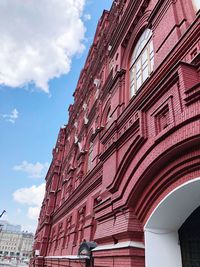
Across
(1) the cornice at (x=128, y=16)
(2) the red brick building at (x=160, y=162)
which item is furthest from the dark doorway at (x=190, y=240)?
(1) the cornice at (x=128, y=16)

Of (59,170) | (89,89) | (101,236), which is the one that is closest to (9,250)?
(59,170)

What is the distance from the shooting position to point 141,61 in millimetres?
7578

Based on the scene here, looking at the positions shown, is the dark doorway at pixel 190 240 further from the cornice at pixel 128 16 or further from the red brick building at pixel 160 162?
the cornice at pixel 128 16

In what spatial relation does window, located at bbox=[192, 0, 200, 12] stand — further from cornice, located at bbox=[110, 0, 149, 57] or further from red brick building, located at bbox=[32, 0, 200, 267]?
cornice, located at bbox=[110, 0, 149, 57]

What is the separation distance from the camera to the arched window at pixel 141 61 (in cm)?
702

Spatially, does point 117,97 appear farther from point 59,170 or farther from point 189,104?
point 59,170

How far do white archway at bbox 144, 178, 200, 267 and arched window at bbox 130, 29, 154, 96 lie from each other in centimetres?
381

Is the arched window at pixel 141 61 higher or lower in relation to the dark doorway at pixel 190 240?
A: higher

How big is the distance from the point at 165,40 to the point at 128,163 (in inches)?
114

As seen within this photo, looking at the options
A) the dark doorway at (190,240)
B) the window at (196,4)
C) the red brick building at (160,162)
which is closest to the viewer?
the red brick building at (160,162)

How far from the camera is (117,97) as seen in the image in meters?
7.80

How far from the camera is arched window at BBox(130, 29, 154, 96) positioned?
Result: 277 inches

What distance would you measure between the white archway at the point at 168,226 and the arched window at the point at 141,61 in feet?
12.5

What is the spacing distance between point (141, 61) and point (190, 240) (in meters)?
5.09
